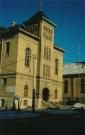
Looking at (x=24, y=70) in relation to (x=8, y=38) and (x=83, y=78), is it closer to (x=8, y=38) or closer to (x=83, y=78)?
(x=8, y=38)

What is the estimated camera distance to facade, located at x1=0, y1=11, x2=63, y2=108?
47.8 metres

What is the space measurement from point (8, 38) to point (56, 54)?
13.6 m

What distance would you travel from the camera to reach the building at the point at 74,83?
219 feet

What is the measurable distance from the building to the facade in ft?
31.3

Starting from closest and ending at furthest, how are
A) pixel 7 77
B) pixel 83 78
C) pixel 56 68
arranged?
pixel 7 77 < pixel 56 68 < pixel 83 78

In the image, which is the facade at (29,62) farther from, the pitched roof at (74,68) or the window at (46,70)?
the pitched roof at (74,68)

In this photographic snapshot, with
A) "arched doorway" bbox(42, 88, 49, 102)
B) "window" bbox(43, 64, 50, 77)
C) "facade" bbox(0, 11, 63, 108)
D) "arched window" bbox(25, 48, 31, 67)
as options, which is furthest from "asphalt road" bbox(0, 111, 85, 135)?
"arched doorway" bbox(42, 88, 49, 102)

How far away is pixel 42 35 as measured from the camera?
53.6m

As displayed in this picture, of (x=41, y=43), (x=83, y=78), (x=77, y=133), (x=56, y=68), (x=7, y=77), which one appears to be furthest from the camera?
(x=83, y=78)

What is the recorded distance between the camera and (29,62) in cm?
5091

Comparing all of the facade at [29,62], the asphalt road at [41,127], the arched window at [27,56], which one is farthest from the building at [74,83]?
the asphalt road at [41,127]

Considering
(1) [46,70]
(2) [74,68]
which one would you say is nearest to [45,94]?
(1) [46,70]

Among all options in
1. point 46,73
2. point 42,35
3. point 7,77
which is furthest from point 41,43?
point 7,77

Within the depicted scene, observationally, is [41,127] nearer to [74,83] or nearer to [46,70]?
[46,70]
